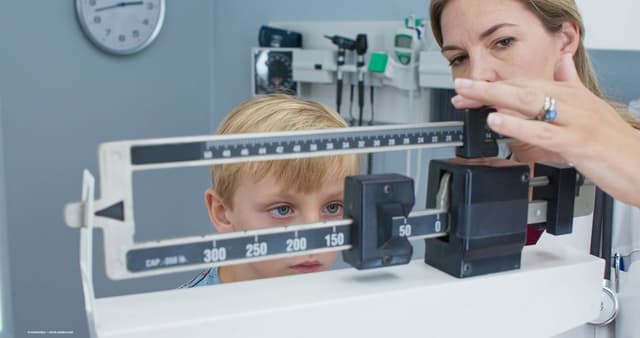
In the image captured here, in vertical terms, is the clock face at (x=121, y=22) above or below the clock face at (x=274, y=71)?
above

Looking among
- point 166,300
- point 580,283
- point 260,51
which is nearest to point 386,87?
point 260,51

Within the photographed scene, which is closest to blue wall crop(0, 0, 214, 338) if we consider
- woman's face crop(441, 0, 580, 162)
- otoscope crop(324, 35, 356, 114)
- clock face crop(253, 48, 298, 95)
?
clock face crop(253, 48, 298, 95)

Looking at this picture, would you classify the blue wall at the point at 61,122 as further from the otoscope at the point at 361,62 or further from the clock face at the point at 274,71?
the otoscope at the point at 361,62

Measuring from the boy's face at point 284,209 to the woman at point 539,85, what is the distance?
293 millimetres

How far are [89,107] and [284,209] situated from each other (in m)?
1.46

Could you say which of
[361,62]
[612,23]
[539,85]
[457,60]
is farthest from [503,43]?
[361,62]

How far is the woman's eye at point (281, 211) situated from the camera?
3.29 ft

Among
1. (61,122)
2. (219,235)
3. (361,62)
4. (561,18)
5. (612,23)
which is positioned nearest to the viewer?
(219,235)

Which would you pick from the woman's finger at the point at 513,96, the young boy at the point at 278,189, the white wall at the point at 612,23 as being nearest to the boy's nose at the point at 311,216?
the young boy at the point at 278,189

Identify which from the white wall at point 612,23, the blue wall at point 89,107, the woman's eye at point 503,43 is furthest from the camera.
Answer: the blue wall at point 89,107

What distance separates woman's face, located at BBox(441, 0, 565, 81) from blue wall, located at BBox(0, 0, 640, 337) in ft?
2.63

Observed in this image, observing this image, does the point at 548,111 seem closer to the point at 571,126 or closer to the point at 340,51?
the point at 571,126

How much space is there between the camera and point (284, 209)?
1.01 m

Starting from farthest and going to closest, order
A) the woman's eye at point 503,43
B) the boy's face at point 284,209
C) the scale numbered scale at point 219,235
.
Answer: the woman's eye at point 503,43 → the boy's face at point 284,209 → the scale numbered scale at point 219,235
